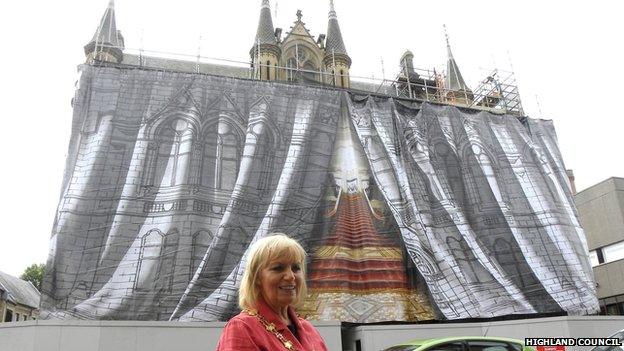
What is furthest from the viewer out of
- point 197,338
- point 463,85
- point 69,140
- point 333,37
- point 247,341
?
point 463,85

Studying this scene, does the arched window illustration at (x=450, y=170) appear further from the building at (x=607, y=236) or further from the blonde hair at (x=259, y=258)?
the blonde hair at (x=259, y=258)

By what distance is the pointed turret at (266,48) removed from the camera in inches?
912

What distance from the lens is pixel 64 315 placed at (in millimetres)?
11352

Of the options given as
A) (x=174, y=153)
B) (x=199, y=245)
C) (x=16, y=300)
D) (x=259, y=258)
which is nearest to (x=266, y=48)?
(x=174, y=153)

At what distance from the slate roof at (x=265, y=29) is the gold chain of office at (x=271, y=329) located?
22868 millimetres

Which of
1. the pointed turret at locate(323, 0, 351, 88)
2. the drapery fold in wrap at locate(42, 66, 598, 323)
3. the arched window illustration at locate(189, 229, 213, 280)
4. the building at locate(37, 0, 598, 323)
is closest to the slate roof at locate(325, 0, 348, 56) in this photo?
the pointed turret at locate(323, 0, 351, 88)

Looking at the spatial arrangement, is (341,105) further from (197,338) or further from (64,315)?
(64,315)

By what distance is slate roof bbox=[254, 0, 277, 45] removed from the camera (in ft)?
79.0

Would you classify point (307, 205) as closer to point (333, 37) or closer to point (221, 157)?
point (221, 157)

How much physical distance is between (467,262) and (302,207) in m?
5.23

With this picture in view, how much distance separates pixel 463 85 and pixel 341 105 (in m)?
14.9

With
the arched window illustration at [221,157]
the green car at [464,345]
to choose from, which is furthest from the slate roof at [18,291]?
the green car at [464,345]

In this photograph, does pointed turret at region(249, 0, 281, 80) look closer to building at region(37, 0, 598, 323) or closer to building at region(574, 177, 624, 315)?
building at region(37, 0, 598, 323)

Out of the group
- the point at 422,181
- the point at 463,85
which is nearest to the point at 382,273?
the point at 422,181
